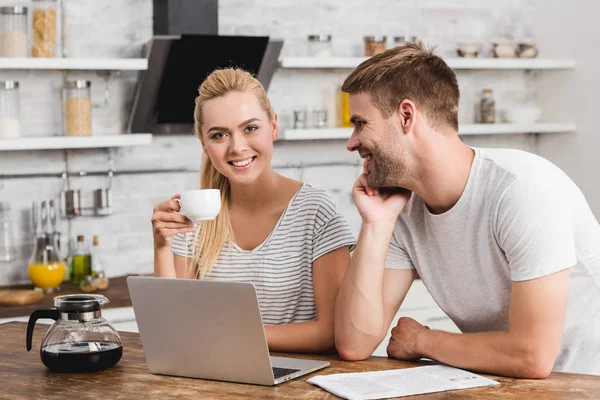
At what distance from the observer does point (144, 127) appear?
4285 millimetres

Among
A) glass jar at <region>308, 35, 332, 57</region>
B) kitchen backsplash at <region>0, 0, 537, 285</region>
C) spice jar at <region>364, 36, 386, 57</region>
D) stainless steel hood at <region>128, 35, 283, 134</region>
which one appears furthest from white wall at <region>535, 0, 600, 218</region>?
stainless steel hood at <region>128, 35, 283, 134</region>

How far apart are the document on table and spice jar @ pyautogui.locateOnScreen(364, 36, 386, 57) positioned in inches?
117

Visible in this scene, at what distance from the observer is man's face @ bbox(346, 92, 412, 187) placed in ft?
7.02

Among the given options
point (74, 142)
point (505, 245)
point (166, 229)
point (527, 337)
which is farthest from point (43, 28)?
point (527, 337)

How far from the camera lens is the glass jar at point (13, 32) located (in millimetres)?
3918

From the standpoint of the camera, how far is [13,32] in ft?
12.9

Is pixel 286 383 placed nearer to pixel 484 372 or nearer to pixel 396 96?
pixel 484 372

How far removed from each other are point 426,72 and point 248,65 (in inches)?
86.5

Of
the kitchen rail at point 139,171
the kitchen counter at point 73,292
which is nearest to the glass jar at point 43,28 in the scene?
the kitchen rail at point 139,171

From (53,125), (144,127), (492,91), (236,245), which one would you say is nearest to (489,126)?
(492,91)

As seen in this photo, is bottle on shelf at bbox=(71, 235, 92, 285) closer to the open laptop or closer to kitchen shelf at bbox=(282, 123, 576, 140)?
kitchen shelf at bbox=(282, 123, 576, 140)

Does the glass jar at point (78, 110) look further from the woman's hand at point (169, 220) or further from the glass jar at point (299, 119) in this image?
the woman's hand at point (169, 220)

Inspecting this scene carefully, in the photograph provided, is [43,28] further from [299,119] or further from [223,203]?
[223,203]

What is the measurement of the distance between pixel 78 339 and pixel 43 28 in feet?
7.56
